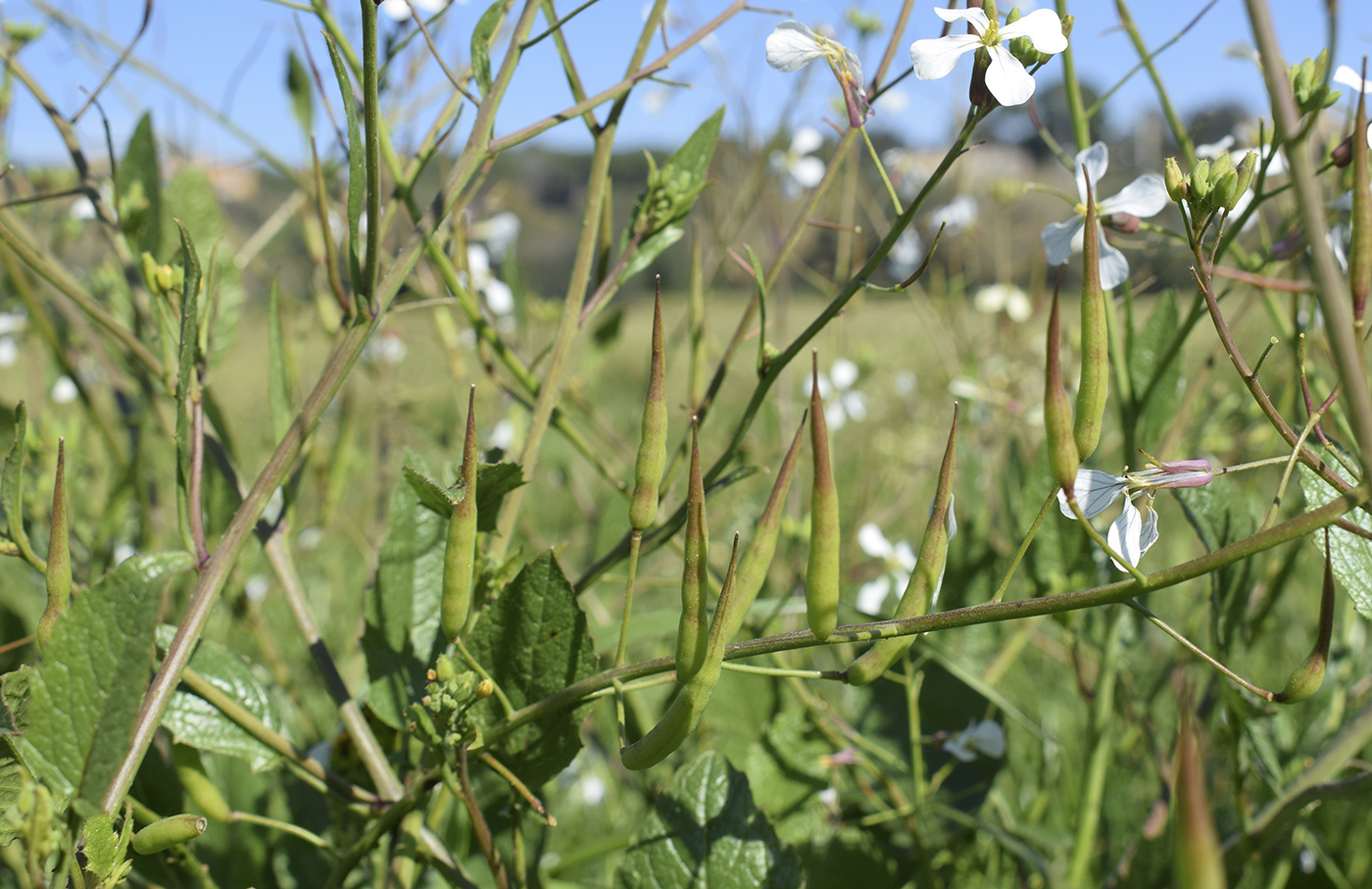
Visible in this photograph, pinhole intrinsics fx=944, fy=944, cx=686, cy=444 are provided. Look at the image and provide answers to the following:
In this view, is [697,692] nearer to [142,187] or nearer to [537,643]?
[537,643]

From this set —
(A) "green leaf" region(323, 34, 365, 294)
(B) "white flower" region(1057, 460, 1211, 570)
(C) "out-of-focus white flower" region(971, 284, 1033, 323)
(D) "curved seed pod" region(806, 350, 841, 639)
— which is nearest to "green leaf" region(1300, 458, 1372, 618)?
(B) "white flower" region(1057, 460, 1211, 570)

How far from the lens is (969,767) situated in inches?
20.4

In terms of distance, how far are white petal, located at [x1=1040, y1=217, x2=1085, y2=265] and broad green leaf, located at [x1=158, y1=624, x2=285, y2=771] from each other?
1.10 ft

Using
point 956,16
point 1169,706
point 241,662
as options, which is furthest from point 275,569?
point 1169,706

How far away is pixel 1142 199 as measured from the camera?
0.35 meters

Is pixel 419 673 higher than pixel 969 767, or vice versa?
pixel 419 673

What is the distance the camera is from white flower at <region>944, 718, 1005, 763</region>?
0.49 m

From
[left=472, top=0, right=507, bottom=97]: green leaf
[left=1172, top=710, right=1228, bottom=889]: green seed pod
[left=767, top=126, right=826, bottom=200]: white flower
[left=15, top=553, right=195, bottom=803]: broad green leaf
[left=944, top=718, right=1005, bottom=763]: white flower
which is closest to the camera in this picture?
[left=1172, top=710, right=1228, bottom=889]: green seed pod

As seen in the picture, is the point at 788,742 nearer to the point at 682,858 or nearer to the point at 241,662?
the point at 682,858

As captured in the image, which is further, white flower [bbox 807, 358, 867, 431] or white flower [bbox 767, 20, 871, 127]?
white flower [bbox 807, 358, 867, 431]

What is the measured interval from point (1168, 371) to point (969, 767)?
0.77ft

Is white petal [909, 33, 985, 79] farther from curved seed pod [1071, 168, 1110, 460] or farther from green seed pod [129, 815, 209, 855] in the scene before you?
green seed pod [129, 815, 209, 855]

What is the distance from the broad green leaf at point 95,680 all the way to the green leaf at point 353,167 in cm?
10

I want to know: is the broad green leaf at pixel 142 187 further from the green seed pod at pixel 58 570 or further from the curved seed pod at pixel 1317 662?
the curved seed pod at pixel 1317 662
